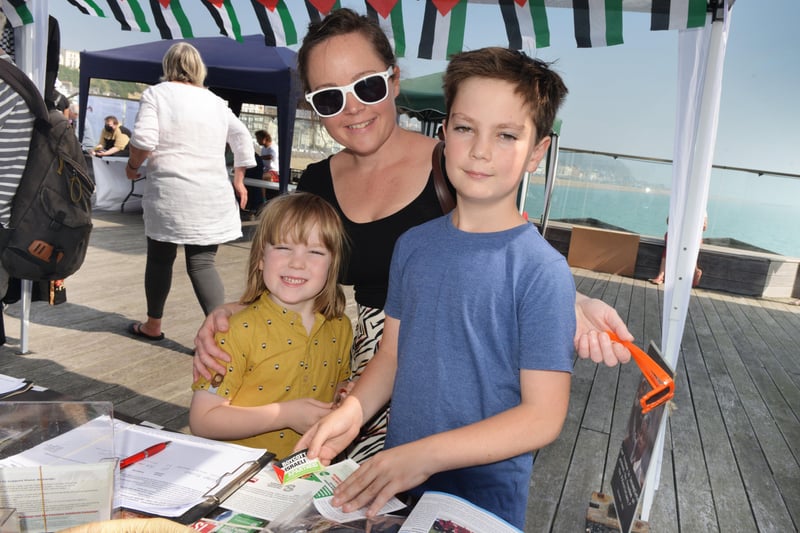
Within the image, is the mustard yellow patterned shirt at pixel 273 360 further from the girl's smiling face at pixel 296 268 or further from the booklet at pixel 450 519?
the booklet at pixel 450 519

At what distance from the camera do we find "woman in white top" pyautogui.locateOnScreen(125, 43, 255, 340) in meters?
3.25

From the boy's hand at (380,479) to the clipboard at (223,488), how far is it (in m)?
0.19

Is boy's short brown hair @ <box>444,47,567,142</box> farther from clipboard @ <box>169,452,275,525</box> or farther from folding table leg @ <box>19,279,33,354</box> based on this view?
A: folding table leg @ <box>19,279,33,354</box>

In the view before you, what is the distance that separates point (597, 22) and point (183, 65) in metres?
2.21

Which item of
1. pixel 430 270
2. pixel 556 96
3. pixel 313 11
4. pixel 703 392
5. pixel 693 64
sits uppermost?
pixel 313 11

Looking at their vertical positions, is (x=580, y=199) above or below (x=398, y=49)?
below

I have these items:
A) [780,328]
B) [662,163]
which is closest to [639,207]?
[662,163]

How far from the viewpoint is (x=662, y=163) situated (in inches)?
362

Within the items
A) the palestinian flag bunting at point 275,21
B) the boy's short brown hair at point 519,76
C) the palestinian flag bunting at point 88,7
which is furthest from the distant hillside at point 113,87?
the boy's short brown hair at point 519,76

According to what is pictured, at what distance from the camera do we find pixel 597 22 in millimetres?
2797

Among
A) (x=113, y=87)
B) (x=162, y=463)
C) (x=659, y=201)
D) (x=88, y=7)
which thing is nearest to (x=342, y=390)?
(x=162, y=463)

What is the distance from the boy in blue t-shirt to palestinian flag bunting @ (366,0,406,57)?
7.59ft

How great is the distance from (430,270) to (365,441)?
668 millimetres

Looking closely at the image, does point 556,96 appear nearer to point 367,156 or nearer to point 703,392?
point 367,156
